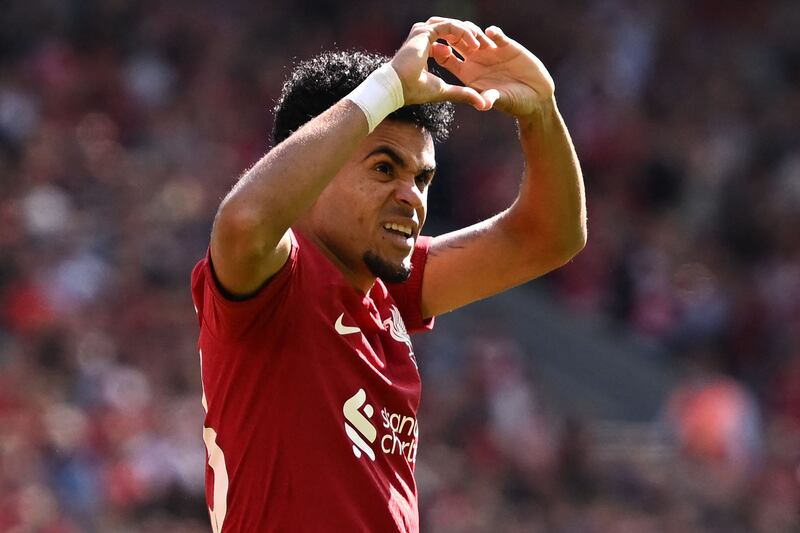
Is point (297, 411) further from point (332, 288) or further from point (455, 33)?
point (455, 33)

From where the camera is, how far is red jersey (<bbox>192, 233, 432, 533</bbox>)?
3645 mm

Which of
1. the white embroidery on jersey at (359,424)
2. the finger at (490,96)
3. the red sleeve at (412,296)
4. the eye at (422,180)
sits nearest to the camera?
the white embroidery on jersey at (359,424)

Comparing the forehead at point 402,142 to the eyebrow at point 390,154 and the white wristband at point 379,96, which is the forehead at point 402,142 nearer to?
the eyebrow at point 390,154

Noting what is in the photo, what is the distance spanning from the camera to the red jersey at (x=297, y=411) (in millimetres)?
3645

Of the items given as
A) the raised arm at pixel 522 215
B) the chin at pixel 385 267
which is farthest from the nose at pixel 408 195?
the raised arm at pixel 522 215

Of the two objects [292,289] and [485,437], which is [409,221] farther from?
[485,437]

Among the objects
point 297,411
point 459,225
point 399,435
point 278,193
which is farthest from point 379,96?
point 459,225

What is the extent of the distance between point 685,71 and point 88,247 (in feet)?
23.2

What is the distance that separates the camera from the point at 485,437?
10391 millimetres

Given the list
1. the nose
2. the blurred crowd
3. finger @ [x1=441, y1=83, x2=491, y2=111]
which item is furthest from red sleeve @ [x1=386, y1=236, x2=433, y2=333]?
the blurred crowd

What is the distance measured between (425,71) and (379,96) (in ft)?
0.56

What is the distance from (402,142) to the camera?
13.2ft

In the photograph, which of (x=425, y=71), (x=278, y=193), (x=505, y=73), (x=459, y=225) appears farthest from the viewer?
(x=459, y=225)

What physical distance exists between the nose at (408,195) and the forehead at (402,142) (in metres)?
0.07
